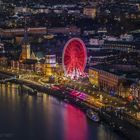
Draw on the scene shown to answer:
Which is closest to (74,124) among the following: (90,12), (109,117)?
(109,117)

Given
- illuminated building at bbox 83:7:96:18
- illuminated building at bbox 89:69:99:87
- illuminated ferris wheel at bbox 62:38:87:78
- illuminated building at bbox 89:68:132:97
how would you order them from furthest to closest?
illuminated building at bbox 83:7:96:18, illuminated ferris wheel at bbox 62:38:87:78, illuminated building at bbox 89:69:99:87, illuminated building at bbox 89:68:132:97

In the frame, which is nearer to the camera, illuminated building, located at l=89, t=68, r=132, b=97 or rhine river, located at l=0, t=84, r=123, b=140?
rhine river, located at l=0, t=84, r=123, b=140

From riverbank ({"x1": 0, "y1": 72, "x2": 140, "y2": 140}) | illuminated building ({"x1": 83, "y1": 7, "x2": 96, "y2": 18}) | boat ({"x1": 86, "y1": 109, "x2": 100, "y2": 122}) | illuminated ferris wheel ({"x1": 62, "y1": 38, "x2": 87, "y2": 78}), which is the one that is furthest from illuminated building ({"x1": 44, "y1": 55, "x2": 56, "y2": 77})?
illuminated building ({"x1": 83, "y1": 7, "x2": 96, "y2": 18})

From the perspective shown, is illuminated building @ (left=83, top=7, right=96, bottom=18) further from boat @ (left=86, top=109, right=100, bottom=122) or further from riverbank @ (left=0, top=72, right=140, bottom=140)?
boat @ (left=86, top=109, right=100, bottom=122)

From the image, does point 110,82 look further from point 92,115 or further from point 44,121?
Result: point 44,121

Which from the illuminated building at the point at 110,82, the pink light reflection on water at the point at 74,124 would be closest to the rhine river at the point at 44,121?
the pink light reflection on water at the point at 74,124

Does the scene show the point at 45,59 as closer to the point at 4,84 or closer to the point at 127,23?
the point at 4,84

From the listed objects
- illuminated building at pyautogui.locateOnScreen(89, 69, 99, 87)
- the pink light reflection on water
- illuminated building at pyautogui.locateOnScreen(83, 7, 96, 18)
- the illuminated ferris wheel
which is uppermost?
illuminated building at pyautogui.locateOnScreen(83, 7, 96, 18)
